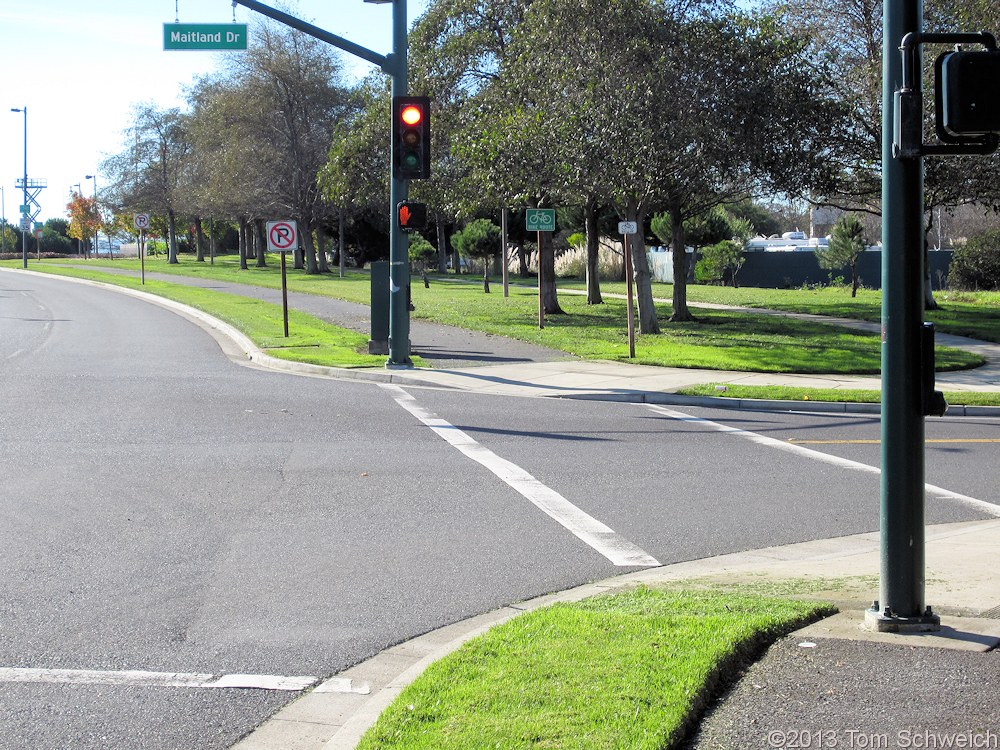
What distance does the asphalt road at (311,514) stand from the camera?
18.9ft

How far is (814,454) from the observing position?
12156 millimetres

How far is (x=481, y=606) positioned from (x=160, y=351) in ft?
57.5

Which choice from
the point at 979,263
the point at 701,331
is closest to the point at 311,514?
the point at 701,331

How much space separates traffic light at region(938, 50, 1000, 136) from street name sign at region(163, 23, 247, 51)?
14928mm

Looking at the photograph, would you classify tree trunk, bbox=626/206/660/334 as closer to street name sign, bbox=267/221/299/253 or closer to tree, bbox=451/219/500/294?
street name sign, bbox=267/221/299/253

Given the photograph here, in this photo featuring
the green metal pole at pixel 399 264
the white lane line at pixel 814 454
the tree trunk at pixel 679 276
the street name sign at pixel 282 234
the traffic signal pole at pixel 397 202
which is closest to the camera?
the white lane line at pixel 814 454

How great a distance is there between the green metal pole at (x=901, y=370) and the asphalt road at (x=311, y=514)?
2.21 meters

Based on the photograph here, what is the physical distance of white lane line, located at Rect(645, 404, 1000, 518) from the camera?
32.2ft

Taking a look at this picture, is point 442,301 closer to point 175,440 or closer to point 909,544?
point 175,440

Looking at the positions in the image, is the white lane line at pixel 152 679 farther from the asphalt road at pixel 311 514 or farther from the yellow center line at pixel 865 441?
the yellow center line at pixel 865 441

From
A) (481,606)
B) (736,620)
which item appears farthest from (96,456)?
(736,620)

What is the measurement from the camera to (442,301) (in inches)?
1553

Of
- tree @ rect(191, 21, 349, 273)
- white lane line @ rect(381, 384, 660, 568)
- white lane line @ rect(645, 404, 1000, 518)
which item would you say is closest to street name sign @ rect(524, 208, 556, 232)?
white lane line @ rect(645, 404, 1000, 518)

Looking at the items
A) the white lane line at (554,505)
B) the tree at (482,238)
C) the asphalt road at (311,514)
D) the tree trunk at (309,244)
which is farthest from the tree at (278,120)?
the white lane line at (554,505)
